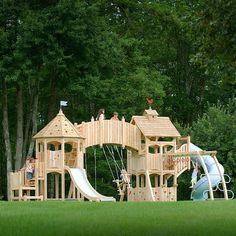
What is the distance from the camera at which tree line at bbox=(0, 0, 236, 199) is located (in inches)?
1246

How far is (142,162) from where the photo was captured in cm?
3194

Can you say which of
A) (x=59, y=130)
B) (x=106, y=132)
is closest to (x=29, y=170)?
(x=59, y=130)

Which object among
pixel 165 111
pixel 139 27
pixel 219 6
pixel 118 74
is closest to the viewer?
pixel 219 6

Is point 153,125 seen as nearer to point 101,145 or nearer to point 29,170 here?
point 101,145

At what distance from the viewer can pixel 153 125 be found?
32.4m

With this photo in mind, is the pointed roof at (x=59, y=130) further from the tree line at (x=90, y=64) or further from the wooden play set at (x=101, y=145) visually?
the tree line at (x=90, y=64)

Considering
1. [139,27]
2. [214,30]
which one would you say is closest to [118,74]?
[139,27]

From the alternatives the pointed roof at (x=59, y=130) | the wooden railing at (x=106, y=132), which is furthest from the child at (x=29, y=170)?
the wooden railing at (x=106, y=132)

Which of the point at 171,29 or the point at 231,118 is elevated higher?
the point at 171,29

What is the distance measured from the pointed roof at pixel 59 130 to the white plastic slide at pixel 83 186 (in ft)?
4.54

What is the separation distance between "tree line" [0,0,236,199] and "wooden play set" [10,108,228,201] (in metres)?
2.91

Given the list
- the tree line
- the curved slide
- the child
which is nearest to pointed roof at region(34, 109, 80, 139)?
the child

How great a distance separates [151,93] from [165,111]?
29.4 feet

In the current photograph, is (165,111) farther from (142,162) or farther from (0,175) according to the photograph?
(142,162)
